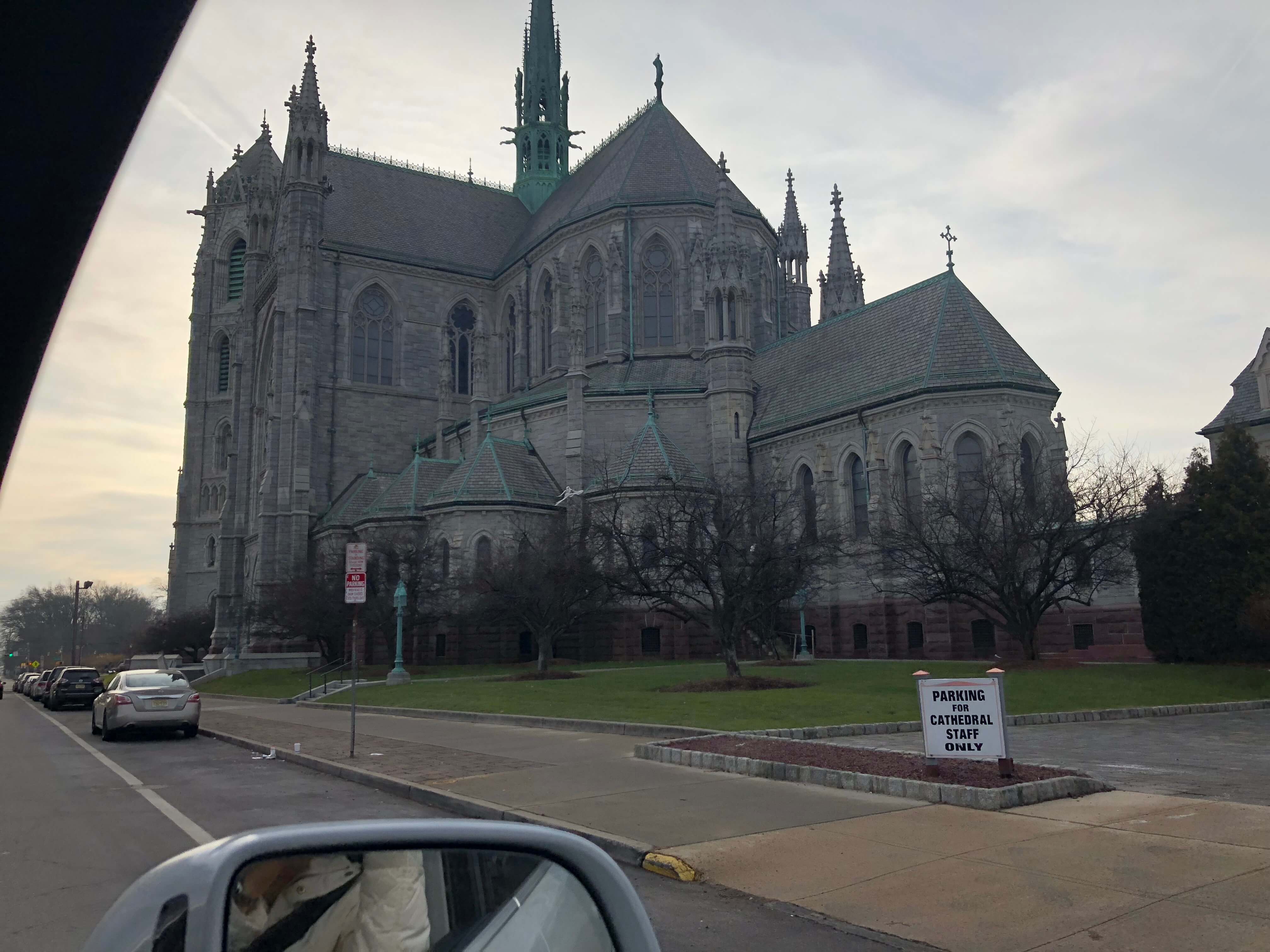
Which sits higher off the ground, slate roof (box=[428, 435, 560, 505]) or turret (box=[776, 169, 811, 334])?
turret (box=[776, 169, 811, 334])

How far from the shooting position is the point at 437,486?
47969 mm

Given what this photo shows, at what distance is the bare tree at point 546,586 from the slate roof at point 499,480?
169 inches

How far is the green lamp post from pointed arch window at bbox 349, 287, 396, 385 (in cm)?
2051

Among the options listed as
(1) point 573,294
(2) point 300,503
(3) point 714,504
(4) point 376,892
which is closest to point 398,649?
(3) point 714,504

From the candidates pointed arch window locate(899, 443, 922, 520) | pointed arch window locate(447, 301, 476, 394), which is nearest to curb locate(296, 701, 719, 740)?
pointed arch window locate(899, 443, 922, 520)

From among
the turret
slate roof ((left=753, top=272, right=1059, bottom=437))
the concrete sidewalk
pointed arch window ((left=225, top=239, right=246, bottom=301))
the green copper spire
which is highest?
the green copper spire

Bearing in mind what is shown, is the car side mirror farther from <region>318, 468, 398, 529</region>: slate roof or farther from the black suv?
<region>318, 468, 398, 529</region>: slate roof

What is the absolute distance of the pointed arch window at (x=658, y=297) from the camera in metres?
50.7

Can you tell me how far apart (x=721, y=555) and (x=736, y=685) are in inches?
151

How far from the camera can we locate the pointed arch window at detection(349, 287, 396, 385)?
56469 millimetres

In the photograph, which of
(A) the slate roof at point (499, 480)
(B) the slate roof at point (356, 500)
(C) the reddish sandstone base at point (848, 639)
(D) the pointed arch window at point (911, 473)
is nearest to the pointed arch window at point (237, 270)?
(B) the slate roof at point (356, 500)

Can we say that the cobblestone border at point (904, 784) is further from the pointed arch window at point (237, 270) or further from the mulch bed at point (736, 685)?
the pointed arch window at point (237, 270)

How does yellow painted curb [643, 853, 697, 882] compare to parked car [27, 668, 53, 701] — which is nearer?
yellow painted curb [643, 853, 697, 882]

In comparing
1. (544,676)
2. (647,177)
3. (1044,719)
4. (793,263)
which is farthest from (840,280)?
(1044,719)
